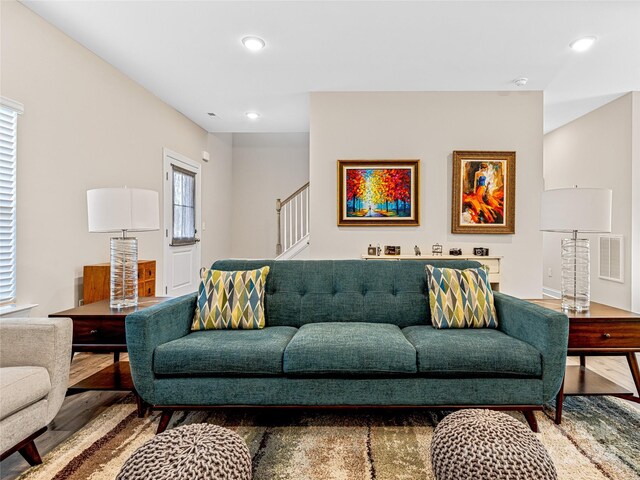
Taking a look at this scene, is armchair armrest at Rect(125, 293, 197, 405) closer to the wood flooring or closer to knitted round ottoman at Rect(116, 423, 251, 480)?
the wood flooring

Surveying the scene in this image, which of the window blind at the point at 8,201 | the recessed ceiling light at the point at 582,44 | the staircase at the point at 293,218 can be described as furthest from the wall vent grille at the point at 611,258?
the window blind at the point at 8,201

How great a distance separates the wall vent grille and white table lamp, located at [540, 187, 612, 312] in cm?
319

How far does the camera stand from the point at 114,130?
3.90 metres

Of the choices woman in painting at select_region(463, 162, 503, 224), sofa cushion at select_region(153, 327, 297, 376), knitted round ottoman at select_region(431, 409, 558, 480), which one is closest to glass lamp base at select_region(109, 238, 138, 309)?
sofa cushion at select_region(153, 327, 297, 376)

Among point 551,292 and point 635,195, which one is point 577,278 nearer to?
point 635,195

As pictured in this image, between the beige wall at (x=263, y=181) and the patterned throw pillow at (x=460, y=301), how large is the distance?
16.9 ft

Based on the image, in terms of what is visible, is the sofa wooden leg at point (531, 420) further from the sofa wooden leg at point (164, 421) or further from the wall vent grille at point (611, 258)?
the wall vent grille at point (611, 258)

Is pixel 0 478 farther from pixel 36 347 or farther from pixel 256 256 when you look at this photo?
pixel 256 256

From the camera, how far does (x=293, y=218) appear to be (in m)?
6.70

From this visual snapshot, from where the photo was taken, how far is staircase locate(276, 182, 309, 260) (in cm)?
655

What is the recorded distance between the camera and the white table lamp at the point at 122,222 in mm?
2338

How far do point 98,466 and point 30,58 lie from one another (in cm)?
299

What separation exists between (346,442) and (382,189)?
10.7 ft

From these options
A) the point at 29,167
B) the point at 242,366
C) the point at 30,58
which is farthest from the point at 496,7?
the point at 29,167
